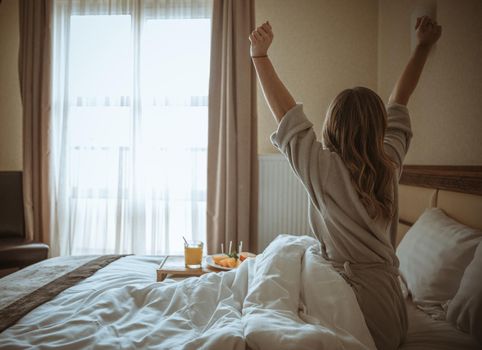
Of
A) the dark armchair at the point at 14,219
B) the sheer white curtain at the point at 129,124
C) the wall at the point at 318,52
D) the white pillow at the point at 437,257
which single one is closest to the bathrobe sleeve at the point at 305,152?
the white pillow at the point at 437,257

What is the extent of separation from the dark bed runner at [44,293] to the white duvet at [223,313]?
0.02 meters

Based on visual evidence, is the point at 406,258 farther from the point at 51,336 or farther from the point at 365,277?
the point at 51,336

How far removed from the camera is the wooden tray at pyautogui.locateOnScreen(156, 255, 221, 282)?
63.2 inches

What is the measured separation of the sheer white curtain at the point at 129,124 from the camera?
2.96 meters

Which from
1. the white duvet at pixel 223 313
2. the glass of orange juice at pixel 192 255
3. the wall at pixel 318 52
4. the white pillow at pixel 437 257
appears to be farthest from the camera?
the wall at pixel 318 52

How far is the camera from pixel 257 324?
28.2 inches

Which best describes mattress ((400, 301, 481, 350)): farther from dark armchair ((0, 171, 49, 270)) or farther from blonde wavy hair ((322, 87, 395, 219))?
dark armchair ((0, 171, 49, 270))

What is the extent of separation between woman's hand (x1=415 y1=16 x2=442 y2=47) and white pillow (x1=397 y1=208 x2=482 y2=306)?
0.67 meters

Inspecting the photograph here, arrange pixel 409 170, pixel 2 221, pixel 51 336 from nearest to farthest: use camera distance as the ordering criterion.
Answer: pixel 51 336 < pixel 409 170 < pixel 2 221

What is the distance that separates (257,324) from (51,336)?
525mm

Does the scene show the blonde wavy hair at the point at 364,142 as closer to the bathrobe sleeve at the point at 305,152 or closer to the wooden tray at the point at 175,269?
the bathrobe sleeve at the point at 305,152

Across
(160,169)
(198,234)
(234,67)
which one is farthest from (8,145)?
(234,67)

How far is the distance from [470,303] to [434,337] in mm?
142

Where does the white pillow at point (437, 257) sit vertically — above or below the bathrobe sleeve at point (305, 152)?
below
